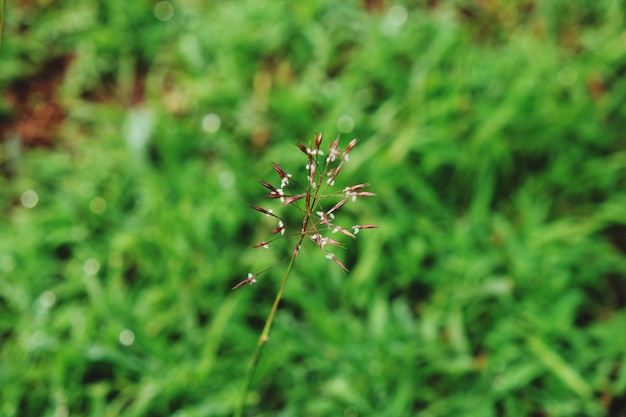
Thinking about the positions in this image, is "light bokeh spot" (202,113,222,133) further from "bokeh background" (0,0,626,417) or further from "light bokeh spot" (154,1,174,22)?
"light bokeh spot" (154,1,174,22)

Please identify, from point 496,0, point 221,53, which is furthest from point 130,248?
point 496,0

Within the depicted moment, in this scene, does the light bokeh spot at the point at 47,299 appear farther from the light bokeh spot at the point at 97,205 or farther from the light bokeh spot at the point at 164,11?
the light bokeh spot at the point at 164,11

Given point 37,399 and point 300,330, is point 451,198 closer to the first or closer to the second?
point 300,330

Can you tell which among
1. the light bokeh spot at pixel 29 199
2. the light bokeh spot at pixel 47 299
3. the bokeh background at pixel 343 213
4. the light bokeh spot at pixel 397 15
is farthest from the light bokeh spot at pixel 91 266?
the light bokeh spot at pixel 397 15

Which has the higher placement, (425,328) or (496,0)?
(496,0)

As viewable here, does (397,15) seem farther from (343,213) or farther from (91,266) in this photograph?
(91,266)

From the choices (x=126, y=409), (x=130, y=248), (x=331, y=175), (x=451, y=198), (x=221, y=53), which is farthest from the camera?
(x=221, y=53)

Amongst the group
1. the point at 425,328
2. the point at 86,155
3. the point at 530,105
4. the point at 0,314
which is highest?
the point at 86,155

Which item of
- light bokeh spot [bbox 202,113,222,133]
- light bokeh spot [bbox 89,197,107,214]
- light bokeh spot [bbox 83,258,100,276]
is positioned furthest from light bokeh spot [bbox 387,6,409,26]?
light bokeh spot [bbox 83,258,100,276]

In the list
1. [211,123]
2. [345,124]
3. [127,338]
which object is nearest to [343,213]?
[345,124]
